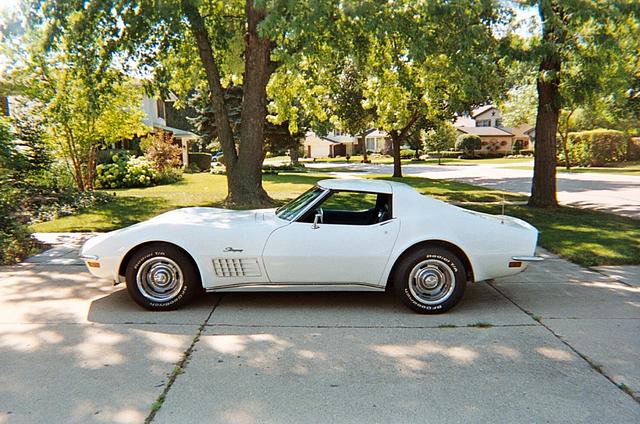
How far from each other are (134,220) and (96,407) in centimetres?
784

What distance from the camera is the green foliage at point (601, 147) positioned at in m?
35.3

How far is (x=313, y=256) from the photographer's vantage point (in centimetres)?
451

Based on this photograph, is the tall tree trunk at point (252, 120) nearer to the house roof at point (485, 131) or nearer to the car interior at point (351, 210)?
the car interior at point (351, 210)

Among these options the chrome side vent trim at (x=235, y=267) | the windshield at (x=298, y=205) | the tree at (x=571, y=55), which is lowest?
the chrome side vent trim at (x=235, y=267)

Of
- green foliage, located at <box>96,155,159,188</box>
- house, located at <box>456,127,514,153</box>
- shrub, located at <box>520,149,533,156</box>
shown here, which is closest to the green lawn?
green foliage, located at <box>96,155,159,188</box>

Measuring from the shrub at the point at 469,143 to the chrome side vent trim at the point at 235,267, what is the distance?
52.7m

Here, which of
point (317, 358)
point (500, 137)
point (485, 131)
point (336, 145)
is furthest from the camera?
point (336, 145)

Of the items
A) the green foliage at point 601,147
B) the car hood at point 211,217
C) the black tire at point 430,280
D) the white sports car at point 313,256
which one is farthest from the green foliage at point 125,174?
the green foliage at point 601,147

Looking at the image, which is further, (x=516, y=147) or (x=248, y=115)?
(x=516, y=147)

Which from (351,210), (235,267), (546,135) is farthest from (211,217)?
(546,135)

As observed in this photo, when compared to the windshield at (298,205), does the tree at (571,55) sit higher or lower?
higher

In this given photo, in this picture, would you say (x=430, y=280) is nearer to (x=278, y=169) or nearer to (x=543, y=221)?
(x=543, y=221)

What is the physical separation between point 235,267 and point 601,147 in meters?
38.6

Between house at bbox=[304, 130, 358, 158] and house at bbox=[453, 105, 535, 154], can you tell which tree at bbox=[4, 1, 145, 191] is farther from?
house at bbox=[304, 130, 358, 158]
